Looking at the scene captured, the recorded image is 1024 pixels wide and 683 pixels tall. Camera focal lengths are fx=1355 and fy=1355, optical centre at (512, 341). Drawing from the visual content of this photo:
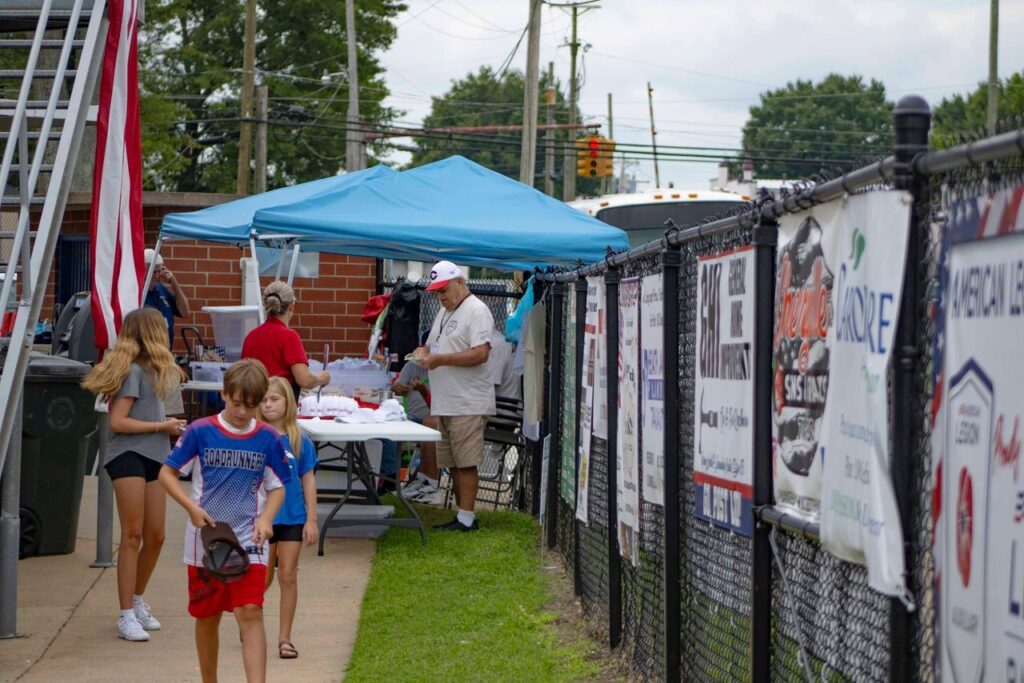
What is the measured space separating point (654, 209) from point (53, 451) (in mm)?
10469

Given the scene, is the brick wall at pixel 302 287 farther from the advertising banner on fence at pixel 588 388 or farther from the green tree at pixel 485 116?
the green tree at pixel 485 116

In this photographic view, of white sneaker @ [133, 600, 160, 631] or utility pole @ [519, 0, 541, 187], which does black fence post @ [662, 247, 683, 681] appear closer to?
white sneaker @ [133, 600, 160, 631]

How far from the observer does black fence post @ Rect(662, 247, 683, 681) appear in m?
5.31

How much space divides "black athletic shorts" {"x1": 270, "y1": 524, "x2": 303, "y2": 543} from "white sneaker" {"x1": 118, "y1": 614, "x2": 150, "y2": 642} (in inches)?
44.4

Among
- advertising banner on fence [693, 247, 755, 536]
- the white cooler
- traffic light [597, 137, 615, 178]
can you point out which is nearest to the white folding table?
the white cooler

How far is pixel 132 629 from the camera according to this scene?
7.39 meters

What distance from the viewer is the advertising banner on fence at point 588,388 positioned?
24.5 ft

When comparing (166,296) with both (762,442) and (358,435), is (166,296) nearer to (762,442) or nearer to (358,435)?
(358,435)

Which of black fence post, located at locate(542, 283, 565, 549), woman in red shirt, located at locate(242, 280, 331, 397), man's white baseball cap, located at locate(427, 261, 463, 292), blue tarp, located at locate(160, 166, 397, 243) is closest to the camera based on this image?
black fence post, located at locate(542, 283, 565, 549)

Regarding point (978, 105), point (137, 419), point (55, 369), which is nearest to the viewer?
point (137, 419)

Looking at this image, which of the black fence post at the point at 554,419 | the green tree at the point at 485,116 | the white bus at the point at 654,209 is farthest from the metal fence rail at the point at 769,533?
the green tree at the point at 485,116

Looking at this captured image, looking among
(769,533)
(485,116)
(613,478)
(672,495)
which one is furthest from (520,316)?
(485,116)

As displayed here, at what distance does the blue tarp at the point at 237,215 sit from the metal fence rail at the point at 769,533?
4747 mm

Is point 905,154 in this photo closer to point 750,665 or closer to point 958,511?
point 958,511
